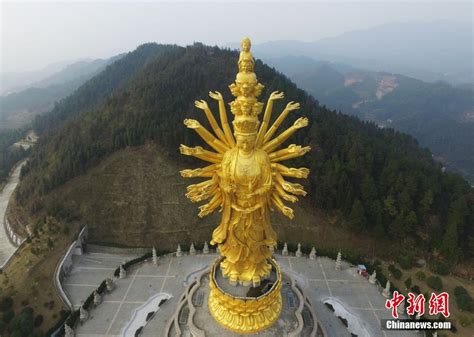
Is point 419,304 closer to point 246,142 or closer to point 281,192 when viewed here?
point 281,192

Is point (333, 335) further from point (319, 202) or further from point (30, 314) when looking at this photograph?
point (30, 314)

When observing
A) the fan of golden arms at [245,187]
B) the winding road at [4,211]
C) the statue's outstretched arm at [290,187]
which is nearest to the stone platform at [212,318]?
the fan of golden arms at [245,187]

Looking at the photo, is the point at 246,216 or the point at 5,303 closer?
A: the point at 246,216

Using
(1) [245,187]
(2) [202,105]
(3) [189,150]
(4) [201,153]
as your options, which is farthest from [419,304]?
(2) [202,105]

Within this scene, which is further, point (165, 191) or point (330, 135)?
point (330, 135)

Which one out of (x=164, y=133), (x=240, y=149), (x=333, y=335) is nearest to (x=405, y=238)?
(x=333, y=335)

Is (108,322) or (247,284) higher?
(247,284)

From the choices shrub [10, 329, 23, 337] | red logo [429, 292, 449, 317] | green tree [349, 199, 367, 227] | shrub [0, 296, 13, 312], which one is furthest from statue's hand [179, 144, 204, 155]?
green tree [349, 199, 367, 227]
